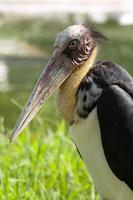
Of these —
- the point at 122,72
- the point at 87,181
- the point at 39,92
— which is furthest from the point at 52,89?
the point at 87,181

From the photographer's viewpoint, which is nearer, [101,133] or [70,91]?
[101,133]

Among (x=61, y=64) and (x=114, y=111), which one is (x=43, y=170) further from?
(x=114, y=111)

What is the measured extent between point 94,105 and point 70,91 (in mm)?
198

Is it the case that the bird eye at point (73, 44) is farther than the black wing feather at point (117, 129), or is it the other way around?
the bird eye at point (73, 44)

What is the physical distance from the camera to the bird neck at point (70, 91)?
4.13 metres

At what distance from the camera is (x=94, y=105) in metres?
3.99

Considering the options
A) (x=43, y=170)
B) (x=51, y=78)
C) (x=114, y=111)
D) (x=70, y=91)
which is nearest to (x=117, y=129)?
(x=114, y=111)

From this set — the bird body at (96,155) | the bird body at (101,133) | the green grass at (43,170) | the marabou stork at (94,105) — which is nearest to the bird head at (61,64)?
the marabou stork at (94,105)

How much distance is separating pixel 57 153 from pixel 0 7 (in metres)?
11.5

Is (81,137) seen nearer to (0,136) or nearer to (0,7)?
(0,136)

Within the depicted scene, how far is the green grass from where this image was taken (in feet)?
16.5

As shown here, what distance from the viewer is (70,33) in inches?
162

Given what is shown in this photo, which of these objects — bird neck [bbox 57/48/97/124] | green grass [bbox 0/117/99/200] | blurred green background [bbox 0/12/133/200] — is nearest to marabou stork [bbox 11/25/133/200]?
bird neck [bbox 57/48/97/124]

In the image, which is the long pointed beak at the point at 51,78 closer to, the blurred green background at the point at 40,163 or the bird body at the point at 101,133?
the bird body at the point at 101,133
